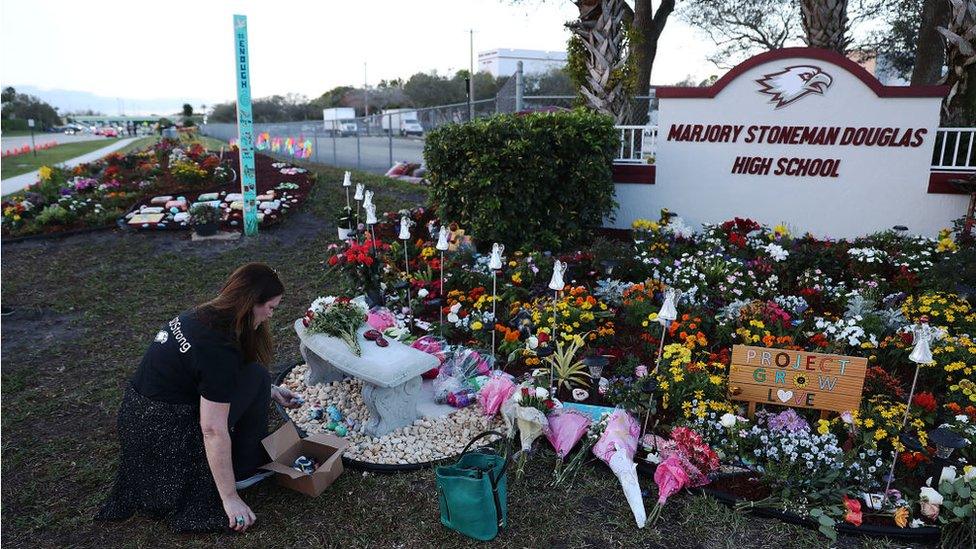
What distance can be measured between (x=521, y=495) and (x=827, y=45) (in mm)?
8905

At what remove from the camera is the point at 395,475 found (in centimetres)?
349

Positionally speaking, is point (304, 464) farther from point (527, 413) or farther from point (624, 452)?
point (624, 452)

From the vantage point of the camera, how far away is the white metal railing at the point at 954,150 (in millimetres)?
6617

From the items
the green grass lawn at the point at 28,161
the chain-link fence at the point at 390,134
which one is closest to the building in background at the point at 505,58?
the chain-link fence at the point at 390,134

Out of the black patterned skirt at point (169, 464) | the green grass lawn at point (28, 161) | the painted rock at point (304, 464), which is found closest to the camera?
the black patterned skirt at point (169, 464)

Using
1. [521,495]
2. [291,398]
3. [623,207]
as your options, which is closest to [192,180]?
[623,207]

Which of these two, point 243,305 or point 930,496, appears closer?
point 243,305

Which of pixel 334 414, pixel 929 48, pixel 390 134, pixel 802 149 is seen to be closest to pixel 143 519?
pixel 334 414

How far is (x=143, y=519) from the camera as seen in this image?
3.16 meters

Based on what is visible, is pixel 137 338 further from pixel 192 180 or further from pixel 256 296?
pixel 192 180

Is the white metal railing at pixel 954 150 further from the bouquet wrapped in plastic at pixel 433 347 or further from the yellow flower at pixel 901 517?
the yellow flower at pixel 901 517

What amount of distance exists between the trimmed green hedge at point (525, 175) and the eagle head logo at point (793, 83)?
6.35 feet

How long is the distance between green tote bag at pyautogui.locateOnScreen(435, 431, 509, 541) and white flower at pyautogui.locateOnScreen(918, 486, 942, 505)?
2.04 m

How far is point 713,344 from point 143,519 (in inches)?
149
